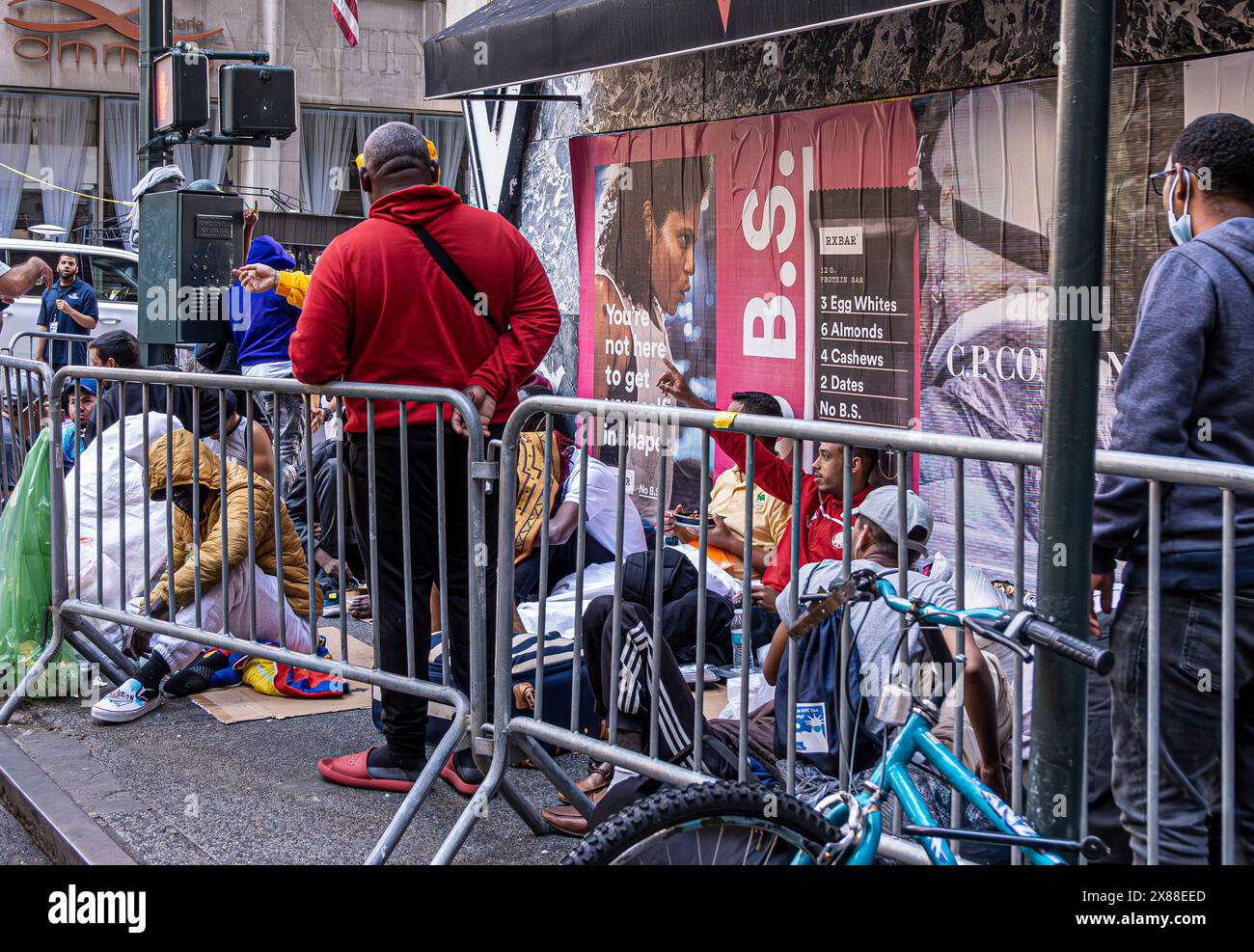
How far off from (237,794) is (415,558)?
1.01m

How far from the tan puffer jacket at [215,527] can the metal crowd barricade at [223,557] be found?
4 centimetres

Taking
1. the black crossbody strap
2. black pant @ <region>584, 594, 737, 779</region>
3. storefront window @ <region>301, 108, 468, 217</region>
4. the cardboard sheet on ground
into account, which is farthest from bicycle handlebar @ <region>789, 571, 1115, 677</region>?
storefront window @ <region>301, 108, 468, 217</region>

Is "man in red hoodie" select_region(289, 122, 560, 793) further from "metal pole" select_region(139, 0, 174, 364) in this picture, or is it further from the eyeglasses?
"metal pole" select_region(139, 0, 174, 364)

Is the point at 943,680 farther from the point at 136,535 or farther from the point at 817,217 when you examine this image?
the point at 817,217

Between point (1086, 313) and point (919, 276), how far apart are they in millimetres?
4406

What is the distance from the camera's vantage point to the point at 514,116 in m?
9.75

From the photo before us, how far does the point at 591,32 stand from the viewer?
7234mm

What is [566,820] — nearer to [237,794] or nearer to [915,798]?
[237,794]

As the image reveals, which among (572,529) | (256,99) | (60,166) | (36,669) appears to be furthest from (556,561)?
(60,166)

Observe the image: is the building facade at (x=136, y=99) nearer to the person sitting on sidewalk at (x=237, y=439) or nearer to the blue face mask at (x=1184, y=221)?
the person sitting on sidewalk at (x=237, y=439)

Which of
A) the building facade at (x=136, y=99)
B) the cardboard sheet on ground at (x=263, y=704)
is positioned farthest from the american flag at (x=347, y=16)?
the building facade at (x=136, y=99)

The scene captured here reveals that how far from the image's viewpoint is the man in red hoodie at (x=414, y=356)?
4680mm

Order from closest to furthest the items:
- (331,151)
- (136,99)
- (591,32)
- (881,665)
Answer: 1. (881,665)
2. (591,32)
3. (136,99)
4. (331,151)

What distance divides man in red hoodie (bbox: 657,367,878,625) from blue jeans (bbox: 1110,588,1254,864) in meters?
1.10
